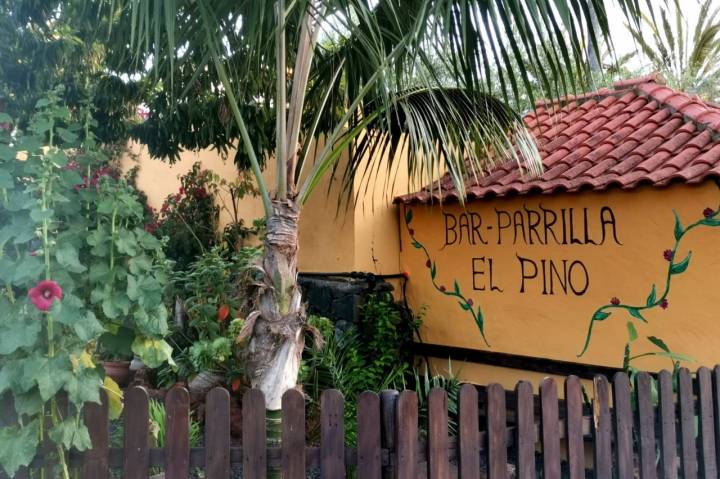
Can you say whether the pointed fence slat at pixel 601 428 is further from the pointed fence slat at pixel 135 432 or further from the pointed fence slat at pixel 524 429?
the pointed fence slat at pixel 135 432

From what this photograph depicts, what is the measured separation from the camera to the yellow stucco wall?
4.23 metres

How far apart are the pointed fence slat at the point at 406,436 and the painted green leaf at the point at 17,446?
1.38m

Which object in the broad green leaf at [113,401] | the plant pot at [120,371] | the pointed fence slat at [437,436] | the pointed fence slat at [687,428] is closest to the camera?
the broad green leaf at [113,401]

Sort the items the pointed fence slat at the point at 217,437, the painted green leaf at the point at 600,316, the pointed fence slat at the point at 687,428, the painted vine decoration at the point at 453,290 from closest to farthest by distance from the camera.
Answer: the pointed fence slat at the point at 217,437 → the pointed fence slat at the point at 687,428 → the painted green leaf at the point at 600,316 → the painted vine decoration at the point at 453,290

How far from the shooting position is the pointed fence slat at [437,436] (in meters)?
2.80

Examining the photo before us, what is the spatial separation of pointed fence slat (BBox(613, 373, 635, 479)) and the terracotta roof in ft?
5.22

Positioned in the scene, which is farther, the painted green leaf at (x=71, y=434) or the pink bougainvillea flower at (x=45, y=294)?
the painted green leaf at (x=71, y=434)

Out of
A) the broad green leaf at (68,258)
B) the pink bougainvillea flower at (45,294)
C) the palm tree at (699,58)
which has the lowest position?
the pink bougainvillea flower at (45,294)

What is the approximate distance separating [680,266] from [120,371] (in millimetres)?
4732

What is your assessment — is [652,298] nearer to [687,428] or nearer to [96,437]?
[687,428]

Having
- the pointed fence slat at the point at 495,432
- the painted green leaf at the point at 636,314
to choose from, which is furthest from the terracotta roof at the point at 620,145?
the pointed fence slat at the point at 495,432

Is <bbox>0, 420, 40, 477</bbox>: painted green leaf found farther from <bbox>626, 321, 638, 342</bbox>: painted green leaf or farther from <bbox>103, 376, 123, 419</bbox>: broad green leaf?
<bbox>626, 321, 638, 342</bbox>: painted green leaf

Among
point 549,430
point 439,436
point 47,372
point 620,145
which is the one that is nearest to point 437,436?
point 439,436

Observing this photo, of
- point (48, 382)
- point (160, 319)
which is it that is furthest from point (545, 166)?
point (48, 382)
